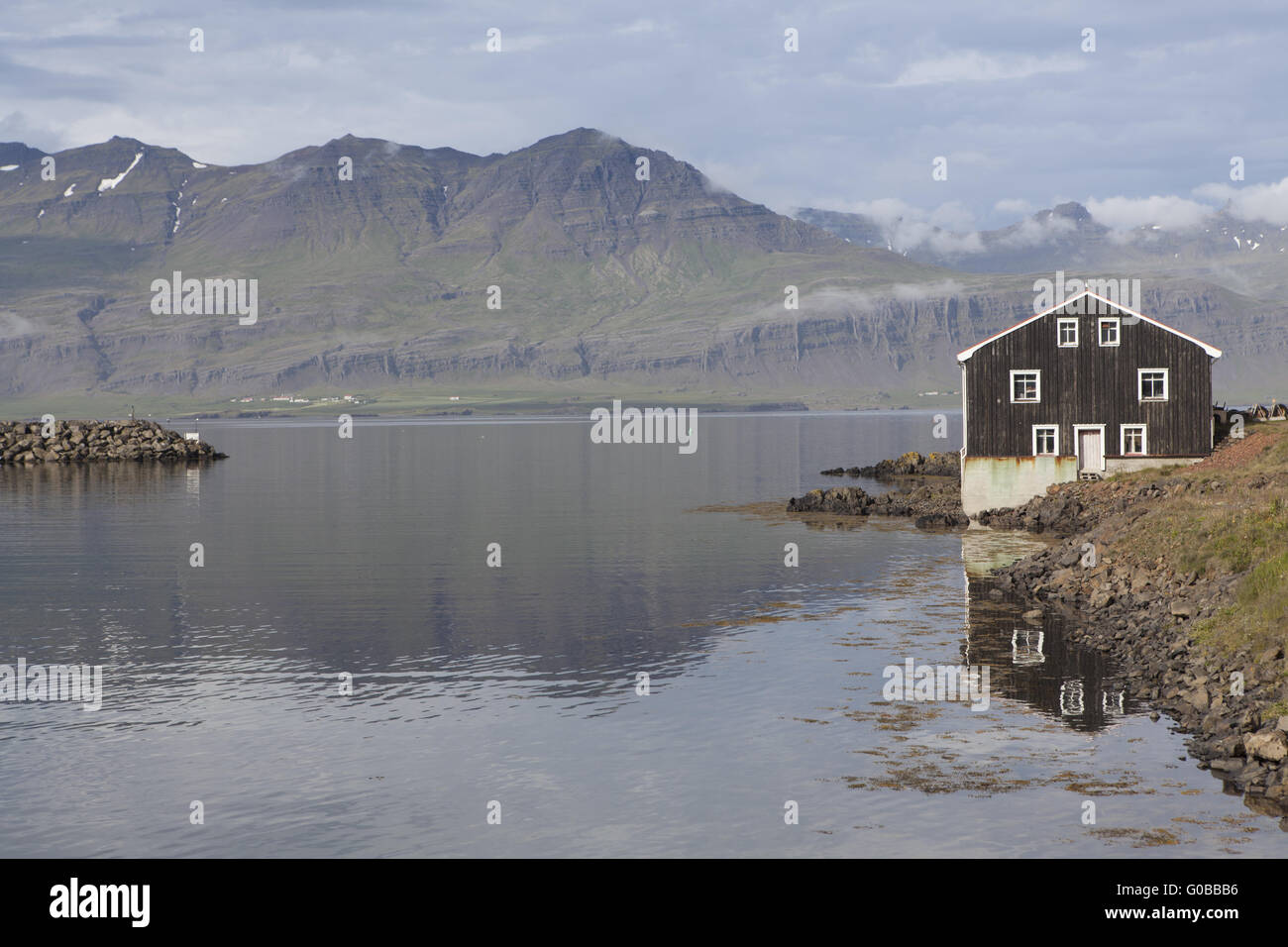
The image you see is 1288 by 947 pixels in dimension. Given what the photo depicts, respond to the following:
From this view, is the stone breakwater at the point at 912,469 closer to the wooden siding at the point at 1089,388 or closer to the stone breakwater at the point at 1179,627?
the wooden siding at the point at 1089,388

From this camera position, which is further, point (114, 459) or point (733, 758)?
point (114, 459)

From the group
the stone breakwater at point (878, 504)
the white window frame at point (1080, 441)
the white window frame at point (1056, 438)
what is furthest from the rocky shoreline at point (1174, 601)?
the stone breakwater at point (878, 504)

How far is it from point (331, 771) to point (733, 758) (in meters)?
7.53

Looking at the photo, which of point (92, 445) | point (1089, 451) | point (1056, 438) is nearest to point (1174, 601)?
point (1056, 438)

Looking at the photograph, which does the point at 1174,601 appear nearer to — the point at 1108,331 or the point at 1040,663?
the point at 1040,663

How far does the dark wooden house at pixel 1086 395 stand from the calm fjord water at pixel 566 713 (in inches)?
356

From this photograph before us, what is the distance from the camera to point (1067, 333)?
218ft

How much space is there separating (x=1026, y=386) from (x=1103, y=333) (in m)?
4.73

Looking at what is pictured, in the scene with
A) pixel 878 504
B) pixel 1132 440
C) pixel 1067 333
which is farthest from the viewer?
pixel 878 504

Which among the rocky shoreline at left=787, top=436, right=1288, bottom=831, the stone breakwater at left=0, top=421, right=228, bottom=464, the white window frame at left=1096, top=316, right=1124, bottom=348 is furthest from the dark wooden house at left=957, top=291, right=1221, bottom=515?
the stone breakwater at left=0, top=421, right=228, bottom=464

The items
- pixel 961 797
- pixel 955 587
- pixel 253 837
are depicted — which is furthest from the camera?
pixel 955 587

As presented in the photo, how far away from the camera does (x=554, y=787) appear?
901 inches
